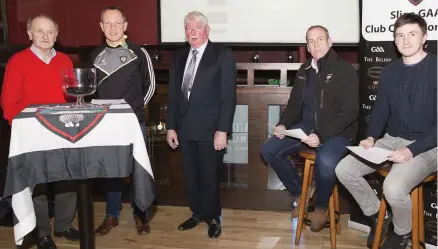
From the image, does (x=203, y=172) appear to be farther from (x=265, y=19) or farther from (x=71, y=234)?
(x=265, y=19)

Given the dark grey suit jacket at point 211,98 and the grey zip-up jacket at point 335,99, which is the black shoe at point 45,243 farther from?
the grey zip-up jacket at point 335,99

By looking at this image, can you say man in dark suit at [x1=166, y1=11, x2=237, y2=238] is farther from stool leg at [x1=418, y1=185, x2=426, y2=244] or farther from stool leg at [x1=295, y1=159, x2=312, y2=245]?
stool leg at [x1=418, y1=185, x2=426, y2=244]

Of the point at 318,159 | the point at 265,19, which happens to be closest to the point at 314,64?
the point at 318,159

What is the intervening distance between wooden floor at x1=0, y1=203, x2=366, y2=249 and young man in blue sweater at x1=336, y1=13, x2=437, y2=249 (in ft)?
1.44

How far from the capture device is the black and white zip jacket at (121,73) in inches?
113

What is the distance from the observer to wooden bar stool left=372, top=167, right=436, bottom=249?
2400mm

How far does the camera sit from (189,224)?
Result: 3.19m

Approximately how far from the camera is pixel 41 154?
2.06 meters

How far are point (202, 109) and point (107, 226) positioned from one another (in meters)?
1.05

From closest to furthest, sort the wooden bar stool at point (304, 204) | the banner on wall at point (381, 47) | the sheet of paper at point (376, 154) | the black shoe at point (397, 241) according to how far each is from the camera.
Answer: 1. the sheet of paper at point (376, 154)
2. the black shoe at point (397, 241)
3. the banner on wall at point (381, 47)
4. the wooden bar stool at point (304, 204)

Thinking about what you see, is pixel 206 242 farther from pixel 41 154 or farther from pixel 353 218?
pixel 41 154

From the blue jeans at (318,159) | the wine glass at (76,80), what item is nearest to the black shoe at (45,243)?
the wine glass at (76,80)

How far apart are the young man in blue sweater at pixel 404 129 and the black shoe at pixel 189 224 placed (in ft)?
3.61

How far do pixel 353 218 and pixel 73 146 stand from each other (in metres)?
2.01
